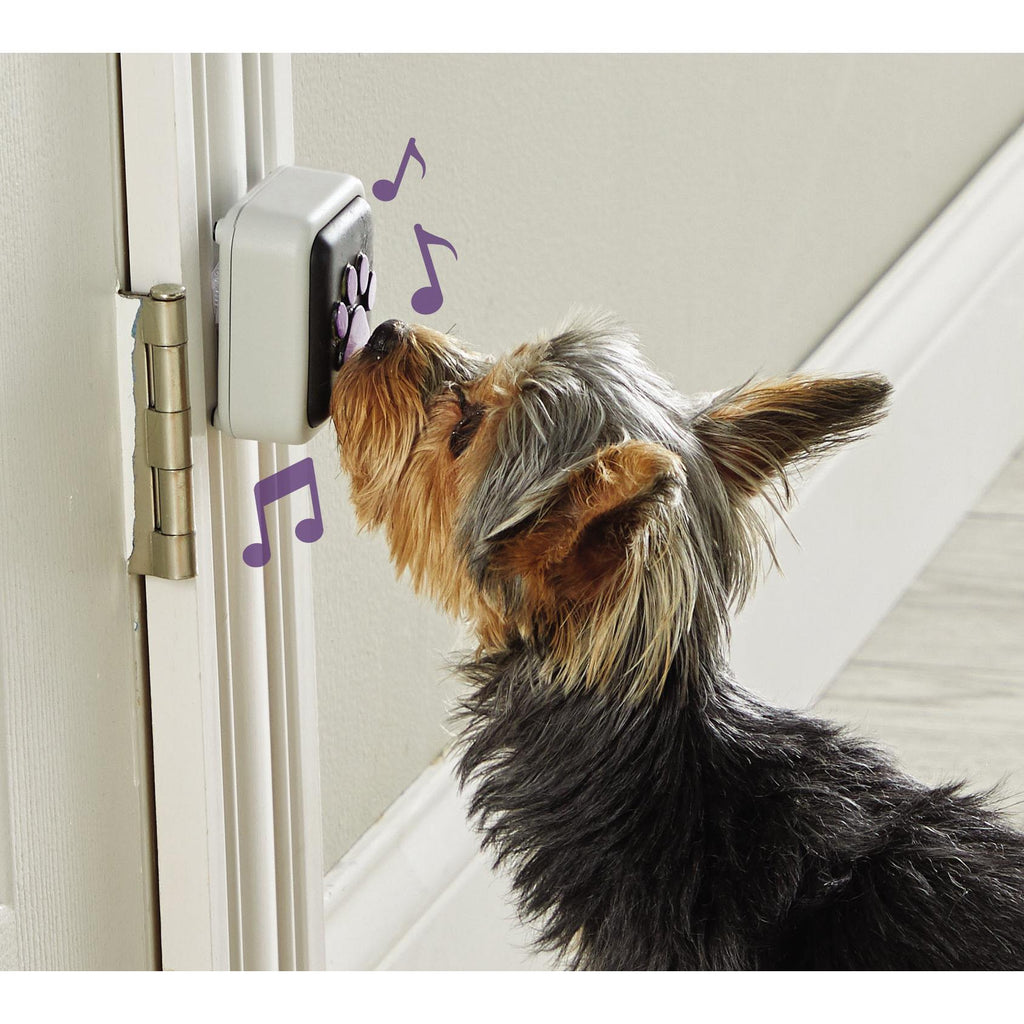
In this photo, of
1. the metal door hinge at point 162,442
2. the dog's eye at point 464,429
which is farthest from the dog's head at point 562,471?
the metal door hinge at point 162,442

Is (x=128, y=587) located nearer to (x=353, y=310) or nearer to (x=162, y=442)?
(x=162, y=442)

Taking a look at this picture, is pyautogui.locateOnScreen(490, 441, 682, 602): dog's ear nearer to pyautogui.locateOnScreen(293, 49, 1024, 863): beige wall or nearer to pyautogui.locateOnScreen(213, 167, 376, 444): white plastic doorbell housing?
pyautogui.locateOnScreen(213, 167, 376, 444): white plastic doorbell housing

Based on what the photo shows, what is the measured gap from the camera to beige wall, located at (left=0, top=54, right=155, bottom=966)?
0.68 m

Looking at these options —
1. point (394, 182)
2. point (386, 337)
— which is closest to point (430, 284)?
point (394, 182)

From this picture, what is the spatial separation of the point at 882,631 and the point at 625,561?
1377 millimetres

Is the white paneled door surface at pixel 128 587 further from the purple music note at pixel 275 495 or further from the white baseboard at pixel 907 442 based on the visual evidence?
A: the white baseboard at pixel 907 442

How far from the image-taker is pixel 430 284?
3.58ft

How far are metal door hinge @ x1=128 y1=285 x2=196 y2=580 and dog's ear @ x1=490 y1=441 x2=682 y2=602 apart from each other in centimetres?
18

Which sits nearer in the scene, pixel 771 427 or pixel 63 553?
pixel 63 553

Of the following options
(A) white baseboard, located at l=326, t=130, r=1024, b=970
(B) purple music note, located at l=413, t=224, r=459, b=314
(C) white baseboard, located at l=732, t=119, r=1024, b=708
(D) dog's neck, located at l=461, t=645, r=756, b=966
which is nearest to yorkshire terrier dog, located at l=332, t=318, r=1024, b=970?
(D) dog's neck, located at l=461, t=645, r=756, b=966

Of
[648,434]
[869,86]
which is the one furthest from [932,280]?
[648,434]

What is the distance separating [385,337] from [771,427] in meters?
0.26

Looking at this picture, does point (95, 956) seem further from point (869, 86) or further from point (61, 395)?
point (869, 86)

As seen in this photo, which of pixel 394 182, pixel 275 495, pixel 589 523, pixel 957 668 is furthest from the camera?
pixel 957 668
